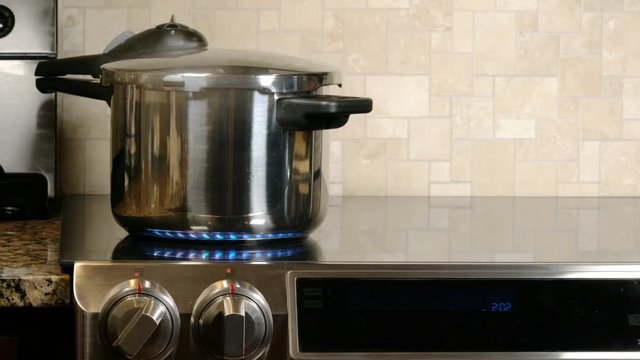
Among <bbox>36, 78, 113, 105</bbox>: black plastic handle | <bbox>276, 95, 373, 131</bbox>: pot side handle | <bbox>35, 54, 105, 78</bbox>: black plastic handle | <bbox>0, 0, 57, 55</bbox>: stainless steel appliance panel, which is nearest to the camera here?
<bbox>276, 95, 373, 131</bbox>: pot side handle

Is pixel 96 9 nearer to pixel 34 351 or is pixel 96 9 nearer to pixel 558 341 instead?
pixel 34 351

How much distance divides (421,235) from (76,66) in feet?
1.81

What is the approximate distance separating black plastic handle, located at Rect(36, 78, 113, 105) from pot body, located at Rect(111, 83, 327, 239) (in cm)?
10

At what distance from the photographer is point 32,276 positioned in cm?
105

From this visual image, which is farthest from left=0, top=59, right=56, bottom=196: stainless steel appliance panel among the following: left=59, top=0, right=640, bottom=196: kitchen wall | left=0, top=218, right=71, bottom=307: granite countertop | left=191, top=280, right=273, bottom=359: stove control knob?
left=191, top=280, right=273, bottom=359: stove control knob

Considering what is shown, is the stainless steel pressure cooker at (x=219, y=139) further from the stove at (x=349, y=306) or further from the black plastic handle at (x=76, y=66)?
the black plastic handle at (x=76, y=66)

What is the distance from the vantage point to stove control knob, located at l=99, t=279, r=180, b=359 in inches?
38.4

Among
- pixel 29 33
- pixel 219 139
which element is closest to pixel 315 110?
pixel 219 139

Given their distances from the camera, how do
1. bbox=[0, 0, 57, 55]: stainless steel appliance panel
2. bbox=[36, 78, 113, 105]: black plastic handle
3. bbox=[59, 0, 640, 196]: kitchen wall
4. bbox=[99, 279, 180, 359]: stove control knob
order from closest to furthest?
bbox=[99, 279, 180, 359]: stove control knob → bbox=[36, 78, 113, 105]: black plastic handle → bbox=[0, 0, 57, 55]: stainless steel appliance panel → bbox=[59, 0, 640, 196]: kitchen wall

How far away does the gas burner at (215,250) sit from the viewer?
3.46 ft

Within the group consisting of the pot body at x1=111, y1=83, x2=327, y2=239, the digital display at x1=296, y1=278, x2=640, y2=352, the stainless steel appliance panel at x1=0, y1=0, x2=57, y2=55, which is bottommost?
the digital display at x1=296, y1=278, x2=640, y2=352

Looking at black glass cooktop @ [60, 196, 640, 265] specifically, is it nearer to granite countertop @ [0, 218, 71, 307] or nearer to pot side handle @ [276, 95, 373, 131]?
granite countertop @ [0, 218, 71, 307]

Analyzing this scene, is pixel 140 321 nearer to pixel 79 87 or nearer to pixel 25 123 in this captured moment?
pixel 79 87

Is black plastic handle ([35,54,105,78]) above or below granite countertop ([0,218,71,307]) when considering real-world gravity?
above
